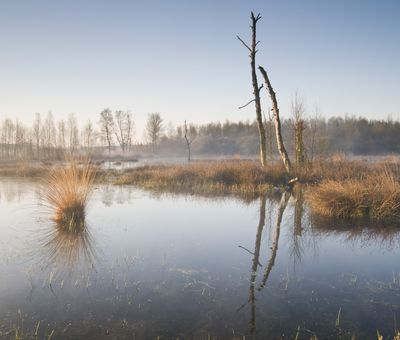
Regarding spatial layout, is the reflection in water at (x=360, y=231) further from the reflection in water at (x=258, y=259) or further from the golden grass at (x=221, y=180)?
the golden grass at (x=221, y=180)

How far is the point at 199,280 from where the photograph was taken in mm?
3812

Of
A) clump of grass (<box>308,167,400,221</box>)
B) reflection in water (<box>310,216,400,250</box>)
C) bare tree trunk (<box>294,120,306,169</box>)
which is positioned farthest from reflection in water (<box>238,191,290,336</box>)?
bare tree trunk (<box>294,120,306,169</box>)

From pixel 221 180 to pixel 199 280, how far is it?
9.83 m

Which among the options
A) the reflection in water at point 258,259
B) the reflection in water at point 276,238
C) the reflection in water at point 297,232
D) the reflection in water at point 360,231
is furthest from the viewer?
the reflection in water at point 360,231

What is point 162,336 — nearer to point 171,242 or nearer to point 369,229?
point 171,242

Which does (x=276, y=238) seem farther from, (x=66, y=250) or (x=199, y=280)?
(x=66, y=250)

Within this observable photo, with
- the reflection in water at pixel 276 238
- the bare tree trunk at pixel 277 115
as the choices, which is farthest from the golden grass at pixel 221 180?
the reflection in water at pixel 276 238

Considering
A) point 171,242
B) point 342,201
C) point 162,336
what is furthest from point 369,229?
point 162,336

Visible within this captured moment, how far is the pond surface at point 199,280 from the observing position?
277cm

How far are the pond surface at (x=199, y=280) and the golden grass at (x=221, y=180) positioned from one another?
4.86 m

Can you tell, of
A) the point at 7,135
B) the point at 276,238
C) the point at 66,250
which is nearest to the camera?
the point at 66,250

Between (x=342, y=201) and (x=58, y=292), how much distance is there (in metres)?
6.33

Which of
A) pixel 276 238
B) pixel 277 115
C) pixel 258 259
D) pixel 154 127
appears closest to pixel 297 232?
pixel 276 238

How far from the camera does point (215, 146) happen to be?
68125 millimetres
